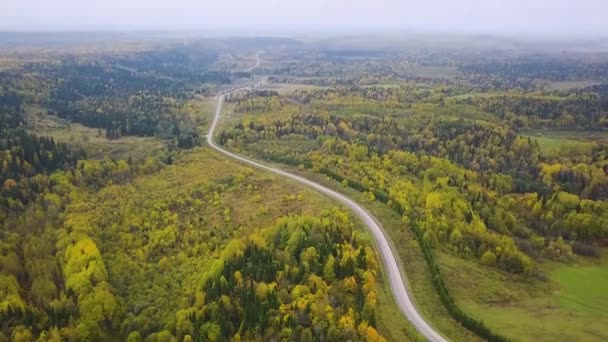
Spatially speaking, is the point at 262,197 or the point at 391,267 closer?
the point at 391,267

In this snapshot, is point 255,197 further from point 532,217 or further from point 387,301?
point 532,217

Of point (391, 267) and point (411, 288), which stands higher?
point (391, 267)

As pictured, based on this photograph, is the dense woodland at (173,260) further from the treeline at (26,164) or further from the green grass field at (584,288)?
the green grass field at (584,288)

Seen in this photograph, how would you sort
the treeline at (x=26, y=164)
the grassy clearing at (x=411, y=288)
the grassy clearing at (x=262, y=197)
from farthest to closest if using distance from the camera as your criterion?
the treeline at (x=26, y=164), the grassy clearing at (x=262, y=197), the grassy clearing at (x=411, y=288)

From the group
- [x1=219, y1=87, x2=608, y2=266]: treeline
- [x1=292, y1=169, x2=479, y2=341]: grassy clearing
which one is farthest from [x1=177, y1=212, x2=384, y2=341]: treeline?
[x1=219, y1=87, x2=608, y2=266]: treeline

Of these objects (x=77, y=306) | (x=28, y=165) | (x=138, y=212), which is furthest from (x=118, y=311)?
(x=28, y=165)

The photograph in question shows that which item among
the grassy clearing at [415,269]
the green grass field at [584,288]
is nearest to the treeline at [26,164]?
the grassy clearing at [415,269]

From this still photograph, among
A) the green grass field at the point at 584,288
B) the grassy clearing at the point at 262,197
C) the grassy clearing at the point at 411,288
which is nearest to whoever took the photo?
the grassy clearing at the point at 411,288

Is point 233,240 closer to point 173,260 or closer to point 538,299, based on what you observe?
point 173,260

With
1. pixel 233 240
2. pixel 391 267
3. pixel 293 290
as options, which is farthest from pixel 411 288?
pixel 233 240
